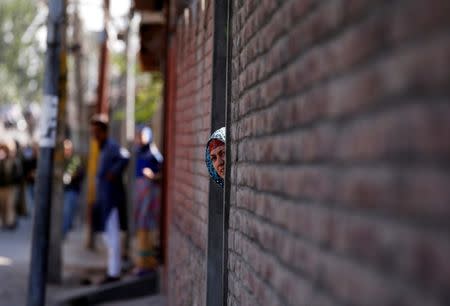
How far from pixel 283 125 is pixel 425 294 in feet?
4.32

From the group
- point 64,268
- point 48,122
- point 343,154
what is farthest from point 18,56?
point 343,154

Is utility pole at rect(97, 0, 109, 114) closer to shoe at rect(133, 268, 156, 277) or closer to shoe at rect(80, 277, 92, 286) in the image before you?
shoe at rect(80, 277, 92, 286)

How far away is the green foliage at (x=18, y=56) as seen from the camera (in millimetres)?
49812

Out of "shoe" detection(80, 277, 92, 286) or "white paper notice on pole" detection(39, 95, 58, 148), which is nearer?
"white paper notice on pole" detection(39, 95, 58, 148)

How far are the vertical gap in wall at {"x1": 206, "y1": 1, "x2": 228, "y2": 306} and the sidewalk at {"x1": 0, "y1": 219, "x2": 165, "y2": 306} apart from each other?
3.85 metres

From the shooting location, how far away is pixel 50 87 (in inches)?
345

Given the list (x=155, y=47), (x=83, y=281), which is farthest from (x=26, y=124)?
(x=83, y=281)

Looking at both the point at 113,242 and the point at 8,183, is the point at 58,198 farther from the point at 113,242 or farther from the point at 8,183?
the point at 8,183

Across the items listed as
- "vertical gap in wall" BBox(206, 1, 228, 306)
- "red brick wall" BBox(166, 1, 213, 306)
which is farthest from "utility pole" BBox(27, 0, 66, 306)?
"vertical gap in wall" BBox(206, 1, 228, 306)

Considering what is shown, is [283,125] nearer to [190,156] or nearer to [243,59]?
[243,59]

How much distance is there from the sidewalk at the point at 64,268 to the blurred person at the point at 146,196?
2.38ft

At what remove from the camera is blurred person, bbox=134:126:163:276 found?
436 inches

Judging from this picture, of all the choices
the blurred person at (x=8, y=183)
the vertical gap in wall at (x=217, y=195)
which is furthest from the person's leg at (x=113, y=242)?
the blurred person at (x=8, y=183)

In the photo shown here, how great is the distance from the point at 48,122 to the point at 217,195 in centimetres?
428
